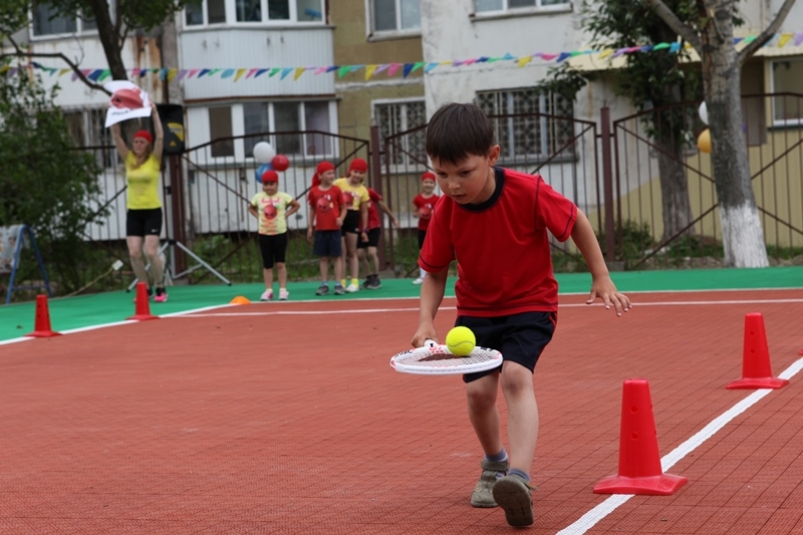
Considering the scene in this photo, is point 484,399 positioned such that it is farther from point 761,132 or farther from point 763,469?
point 761,132

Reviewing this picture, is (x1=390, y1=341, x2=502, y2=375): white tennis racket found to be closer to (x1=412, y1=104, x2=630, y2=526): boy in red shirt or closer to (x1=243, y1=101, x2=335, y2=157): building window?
(x1=412, y1=104, x2=630, y2=526): boy in red shirt

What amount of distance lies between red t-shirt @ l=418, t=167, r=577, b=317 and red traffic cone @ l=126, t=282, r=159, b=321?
11.3 metres

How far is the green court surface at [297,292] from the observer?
57.2 feet

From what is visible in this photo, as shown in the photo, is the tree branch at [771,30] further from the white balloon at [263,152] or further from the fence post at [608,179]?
the white balloon at [263,152]

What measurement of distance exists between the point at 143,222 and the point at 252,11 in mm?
15891

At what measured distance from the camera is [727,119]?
20688 millimetres

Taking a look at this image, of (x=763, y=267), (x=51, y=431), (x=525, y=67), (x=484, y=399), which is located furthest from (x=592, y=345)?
(x=525, y=67)

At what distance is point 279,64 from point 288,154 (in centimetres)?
217

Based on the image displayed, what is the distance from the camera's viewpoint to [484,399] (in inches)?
225

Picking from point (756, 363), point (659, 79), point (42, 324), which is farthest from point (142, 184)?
point (659, 79)

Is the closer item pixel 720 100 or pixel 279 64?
pixel 720 100

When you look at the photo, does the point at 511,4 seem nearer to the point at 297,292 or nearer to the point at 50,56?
the point at 50,56

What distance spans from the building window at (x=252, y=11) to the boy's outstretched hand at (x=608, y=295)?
2733cm

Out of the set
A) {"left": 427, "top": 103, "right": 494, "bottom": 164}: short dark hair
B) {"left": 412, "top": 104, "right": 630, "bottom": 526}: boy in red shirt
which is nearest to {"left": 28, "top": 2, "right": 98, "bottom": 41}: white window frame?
{"left": 412, "top": 104, "right": 630, "bottom": 526}: boy in red shirt
